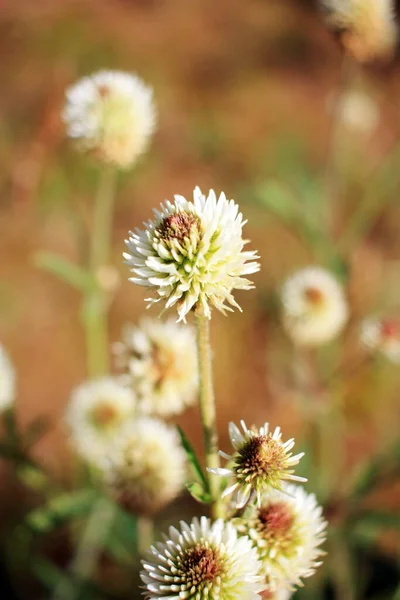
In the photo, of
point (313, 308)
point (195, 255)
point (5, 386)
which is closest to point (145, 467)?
point (5, 386)

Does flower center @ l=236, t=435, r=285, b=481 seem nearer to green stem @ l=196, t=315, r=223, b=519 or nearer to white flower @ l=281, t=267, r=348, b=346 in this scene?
green stem @ l=196, t=315, r=223, b=519

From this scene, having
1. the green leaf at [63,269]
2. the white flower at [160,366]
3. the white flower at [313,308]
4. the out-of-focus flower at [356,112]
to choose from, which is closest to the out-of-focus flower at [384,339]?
the white flower at [313,308]

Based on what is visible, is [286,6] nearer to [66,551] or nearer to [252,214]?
[252,214]

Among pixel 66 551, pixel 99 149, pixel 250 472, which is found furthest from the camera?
pixel 66 551

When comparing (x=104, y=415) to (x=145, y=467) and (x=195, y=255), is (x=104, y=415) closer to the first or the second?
(x=145, y=467)

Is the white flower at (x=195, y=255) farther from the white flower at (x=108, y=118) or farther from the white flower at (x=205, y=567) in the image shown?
the white flower at (x=108, y=118)

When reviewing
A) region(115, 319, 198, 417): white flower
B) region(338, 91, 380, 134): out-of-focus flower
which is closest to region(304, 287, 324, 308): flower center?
region(115, 319, 198, 417): white flower

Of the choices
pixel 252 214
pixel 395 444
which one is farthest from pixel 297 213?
pixel 252 214
